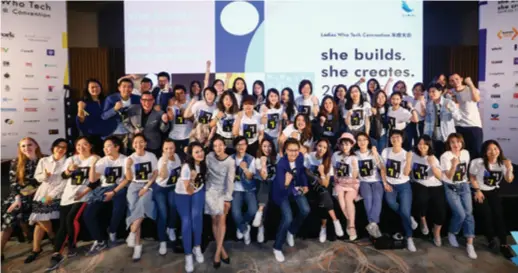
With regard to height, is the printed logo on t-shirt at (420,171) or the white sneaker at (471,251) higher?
the printed logo on t-shirt at (420,171)

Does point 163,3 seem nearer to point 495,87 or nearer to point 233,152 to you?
point 233,152

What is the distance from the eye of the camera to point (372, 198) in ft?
11.2

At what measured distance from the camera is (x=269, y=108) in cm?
412

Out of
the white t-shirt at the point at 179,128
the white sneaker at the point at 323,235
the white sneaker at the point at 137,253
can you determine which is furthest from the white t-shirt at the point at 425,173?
the white sneaker at the point at 137,253

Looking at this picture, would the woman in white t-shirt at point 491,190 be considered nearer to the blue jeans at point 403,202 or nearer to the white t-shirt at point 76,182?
the blue jeans at point 403,202

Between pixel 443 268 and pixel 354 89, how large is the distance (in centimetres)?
212

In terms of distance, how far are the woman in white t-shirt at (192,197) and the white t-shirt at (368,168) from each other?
5.10 feet

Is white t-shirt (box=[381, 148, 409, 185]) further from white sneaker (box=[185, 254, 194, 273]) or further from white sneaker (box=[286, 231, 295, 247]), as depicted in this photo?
white sneaker (box=[185, 254, 194, 273])

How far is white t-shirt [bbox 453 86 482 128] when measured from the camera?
391 centimetres

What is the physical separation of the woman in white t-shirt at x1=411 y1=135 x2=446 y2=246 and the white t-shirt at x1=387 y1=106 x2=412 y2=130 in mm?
671

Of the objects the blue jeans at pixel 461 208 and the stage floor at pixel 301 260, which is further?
the blue jeans at pixel 461 208

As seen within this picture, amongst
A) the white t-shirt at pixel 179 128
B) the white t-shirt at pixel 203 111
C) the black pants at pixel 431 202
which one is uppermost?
the white t-shirt at pixel 203 111

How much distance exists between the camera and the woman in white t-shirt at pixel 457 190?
3291 millimetres

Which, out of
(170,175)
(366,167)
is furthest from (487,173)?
(170,175)
